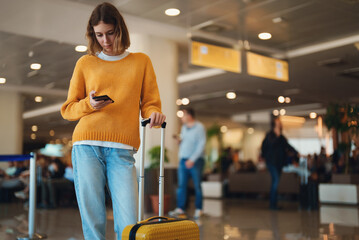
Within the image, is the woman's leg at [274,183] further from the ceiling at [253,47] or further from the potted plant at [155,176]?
the potted plant at [155,176]

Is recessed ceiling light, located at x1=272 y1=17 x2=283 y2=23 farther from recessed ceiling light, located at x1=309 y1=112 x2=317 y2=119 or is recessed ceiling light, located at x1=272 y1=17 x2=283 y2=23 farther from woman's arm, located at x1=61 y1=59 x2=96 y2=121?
woman's arm, located at x1=61 y1=59 x2=96 y2=121

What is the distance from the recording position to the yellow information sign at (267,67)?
668cm

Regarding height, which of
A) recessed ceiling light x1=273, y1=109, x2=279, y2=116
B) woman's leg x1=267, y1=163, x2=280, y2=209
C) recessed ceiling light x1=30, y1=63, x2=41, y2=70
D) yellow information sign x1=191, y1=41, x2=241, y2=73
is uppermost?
yellow information sign x1=191, y1=41, x2=241, y2=73

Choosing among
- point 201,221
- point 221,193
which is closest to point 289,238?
point 201,221

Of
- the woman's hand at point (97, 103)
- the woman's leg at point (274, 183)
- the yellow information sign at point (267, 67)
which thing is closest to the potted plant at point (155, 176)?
the woman's leg at point (274, 183)

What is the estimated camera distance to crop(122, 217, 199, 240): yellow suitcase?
1955mm

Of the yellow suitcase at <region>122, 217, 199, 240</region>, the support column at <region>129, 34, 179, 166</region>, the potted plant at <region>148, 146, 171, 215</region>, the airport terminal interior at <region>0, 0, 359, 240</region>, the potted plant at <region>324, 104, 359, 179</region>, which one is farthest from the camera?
the support column at <region>129, 34, 179, 166</region>

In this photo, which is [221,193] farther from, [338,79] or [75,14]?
[75,14]

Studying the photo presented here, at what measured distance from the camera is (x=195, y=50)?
6.86 m

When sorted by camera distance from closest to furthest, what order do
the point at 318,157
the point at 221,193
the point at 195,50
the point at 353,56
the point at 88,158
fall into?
the point at 88,158 → the point at 353,56 → the point at 195,50 → the point at 318,157 → the point at 221,193

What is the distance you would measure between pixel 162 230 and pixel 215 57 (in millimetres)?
5242

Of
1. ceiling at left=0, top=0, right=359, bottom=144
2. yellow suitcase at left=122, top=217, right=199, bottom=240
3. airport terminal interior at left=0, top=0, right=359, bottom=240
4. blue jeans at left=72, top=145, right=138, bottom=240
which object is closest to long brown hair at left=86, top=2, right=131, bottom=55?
blue jeans at left=72, top=145, right=138, bottom=240

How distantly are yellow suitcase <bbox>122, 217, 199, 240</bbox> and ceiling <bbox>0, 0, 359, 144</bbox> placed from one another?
2.40 m

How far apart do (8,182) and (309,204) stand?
5032 mm
